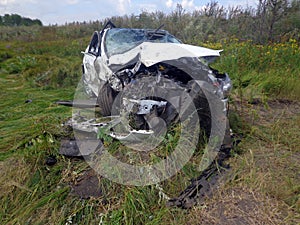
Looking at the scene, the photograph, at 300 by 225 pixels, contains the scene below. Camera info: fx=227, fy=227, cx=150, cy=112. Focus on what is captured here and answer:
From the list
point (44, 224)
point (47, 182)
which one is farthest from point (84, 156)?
point (44, 224)

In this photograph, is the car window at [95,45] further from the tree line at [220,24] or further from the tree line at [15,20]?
the tree line at [15,20]

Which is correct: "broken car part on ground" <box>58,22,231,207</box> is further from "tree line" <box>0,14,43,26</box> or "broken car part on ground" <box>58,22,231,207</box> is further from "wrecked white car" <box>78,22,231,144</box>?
"tree line" <box>0,14,43,26</box>

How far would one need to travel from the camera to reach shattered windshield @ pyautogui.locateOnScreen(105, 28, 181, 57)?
3750 millimetres

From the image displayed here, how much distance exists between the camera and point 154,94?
9.20ft

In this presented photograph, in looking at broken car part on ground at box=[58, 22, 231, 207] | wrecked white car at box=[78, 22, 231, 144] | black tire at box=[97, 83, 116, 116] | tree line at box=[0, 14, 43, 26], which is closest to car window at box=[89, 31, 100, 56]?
wrecked white car at box=[78, 22, 231, 144]

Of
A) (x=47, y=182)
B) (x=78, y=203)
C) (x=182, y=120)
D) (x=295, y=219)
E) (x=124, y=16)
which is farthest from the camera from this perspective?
(x=124, y=16)

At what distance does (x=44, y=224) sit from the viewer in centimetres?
193

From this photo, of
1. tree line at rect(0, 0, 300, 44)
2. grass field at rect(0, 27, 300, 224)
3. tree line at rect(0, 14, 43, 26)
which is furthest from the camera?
tree line at rect(0, 14, 43, 26)

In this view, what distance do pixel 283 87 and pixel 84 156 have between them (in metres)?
4.18

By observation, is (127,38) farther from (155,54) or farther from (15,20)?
(15,20)

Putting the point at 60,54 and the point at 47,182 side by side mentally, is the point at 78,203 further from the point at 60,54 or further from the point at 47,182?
the point at 60,54

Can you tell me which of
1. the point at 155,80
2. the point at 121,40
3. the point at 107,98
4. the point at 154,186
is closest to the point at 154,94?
the point at 155,80

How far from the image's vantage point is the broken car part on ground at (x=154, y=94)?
2.62m

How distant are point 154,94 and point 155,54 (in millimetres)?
640
